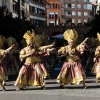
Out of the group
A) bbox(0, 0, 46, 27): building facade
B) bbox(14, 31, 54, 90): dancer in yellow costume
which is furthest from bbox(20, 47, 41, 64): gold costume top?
bbox(0, 0, 46, 27): building facade

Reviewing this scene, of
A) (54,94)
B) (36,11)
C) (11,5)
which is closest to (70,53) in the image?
(54,94)

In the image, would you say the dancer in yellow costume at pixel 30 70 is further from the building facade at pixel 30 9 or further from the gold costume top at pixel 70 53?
the building facade at pixel 30 9

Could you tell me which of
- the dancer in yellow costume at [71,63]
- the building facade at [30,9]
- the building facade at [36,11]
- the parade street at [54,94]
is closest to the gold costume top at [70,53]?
the dancer in yellow costume at [71,63]

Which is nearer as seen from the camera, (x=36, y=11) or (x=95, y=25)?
(x=95, y=25)

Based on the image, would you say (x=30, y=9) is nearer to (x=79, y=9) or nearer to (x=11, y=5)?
(x=11, y=5)

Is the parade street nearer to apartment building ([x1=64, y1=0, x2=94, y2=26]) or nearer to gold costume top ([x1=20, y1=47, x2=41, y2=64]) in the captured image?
gold costume top ([x1=20, y1=47, x2=41, y2=64])

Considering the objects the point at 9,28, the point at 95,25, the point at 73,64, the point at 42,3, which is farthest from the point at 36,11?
the point at 73,64

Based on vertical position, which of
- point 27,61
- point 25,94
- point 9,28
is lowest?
point 25,94

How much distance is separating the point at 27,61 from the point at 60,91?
1.68 metres

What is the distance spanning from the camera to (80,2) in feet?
476

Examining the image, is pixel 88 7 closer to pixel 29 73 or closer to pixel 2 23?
pixel 2 23

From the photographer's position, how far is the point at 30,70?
15.0 metres

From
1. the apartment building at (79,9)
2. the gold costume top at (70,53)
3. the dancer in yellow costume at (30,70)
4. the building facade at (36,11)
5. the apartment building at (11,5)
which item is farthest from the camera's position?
the apartment building at (79,9)

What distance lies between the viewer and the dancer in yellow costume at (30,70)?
14789 mm
